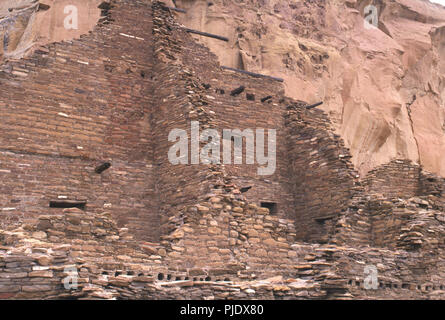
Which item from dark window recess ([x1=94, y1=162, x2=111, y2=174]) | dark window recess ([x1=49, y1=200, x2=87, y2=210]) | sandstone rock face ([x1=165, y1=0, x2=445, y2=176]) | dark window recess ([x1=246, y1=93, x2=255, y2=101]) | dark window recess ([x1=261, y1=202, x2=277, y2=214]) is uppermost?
sandstone rock face ([x1=165, y1=0, x2=445, y2=176])

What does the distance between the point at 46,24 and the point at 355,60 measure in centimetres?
1052

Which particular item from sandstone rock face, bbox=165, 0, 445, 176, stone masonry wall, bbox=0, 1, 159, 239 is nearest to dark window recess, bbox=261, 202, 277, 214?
stone masonry wall, bbox=0, 1, 159, 239

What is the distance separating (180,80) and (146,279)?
18.4ft

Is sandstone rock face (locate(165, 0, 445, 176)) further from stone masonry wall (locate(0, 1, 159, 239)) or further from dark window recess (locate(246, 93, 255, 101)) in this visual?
stone masonry wall (locate(0, 1, 159, 239))

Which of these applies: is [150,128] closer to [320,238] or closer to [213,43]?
[320,238]

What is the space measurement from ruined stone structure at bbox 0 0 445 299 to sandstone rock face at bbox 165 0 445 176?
380cm

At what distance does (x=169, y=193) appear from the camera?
44.6 ft

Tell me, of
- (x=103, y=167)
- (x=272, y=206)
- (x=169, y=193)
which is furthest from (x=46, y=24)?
(x=272, y=206)

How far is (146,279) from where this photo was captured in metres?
9.62

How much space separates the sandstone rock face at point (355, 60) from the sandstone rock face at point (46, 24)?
282cm

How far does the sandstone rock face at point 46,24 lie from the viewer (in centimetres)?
1884

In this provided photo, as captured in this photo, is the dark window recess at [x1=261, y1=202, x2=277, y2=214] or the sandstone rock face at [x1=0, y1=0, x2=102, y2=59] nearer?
the dark window recess at [x1=261, y1=202, x2=277, y2=214]

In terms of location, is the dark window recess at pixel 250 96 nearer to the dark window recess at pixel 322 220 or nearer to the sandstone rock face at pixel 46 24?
the dark window recess at pixel 322 220

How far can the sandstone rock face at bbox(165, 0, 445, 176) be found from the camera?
20.4 metres
